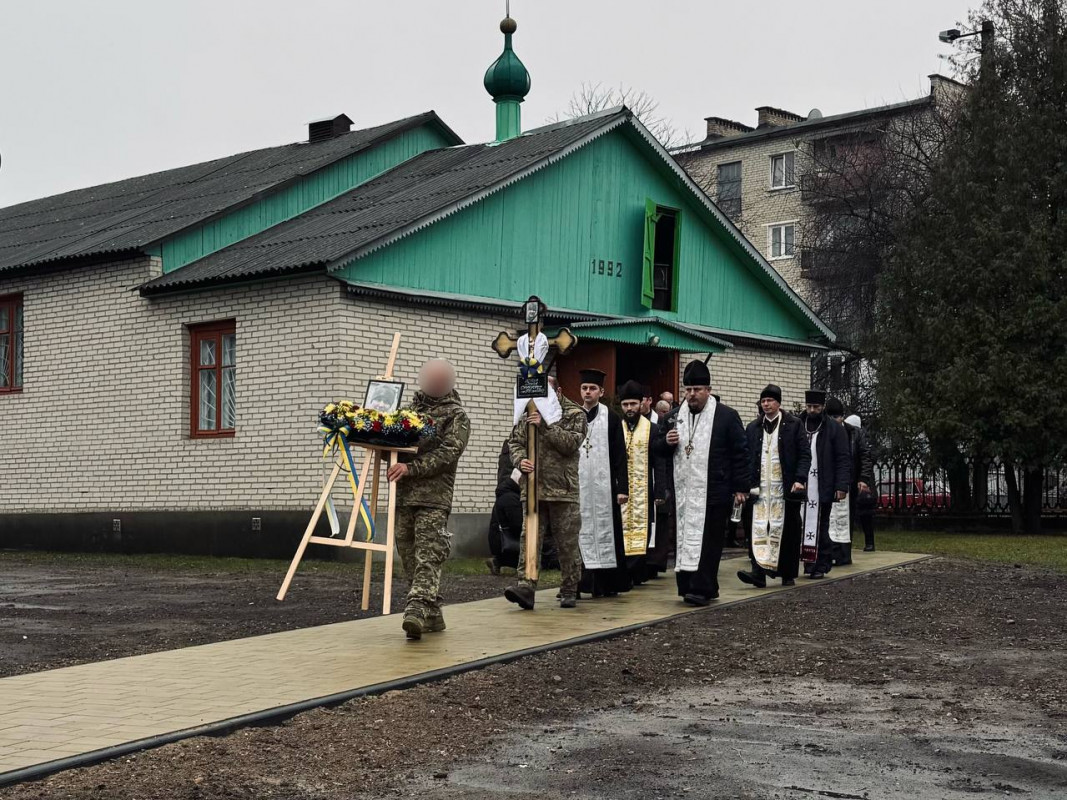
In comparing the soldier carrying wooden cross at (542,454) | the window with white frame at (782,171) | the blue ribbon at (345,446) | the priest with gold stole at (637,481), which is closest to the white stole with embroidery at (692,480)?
the priest with gold stole at (637,481)

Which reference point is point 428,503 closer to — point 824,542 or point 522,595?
point 522,595

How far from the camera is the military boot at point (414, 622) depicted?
10391mm

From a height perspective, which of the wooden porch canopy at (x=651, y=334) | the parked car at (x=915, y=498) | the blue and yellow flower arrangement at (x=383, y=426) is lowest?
the parked car at (x=915, y=498)

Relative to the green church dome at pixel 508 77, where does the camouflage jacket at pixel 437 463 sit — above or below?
below

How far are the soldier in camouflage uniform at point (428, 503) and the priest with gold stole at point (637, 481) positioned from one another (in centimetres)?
373

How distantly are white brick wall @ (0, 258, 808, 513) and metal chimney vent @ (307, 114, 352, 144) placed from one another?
686 centimetres

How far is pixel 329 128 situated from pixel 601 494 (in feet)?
52.9

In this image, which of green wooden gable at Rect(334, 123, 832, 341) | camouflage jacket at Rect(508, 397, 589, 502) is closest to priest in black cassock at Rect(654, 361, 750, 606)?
camouflage jacket at Rect(508, 397, 589, 502)

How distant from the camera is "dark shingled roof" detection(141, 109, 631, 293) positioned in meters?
19.8

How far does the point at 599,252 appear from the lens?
23.0 m

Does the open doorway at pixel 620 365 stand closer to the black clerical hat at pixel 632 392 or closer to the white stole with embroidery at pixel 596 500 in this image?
the black clerical hat at pixel 632 392

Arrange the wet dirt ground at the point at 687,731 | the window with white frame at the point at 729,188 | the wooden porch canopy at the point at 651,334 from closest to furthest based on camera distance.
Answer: the wet dirt ground at the point at 687,731
the wooden porch canopy at the point at 651,334
the window with white frame at the point at 729,188

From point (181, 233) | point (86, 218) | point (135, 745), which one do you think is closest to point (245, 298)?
point (181, 233)

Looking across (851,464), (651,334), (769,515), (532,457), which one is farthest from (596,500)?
(651,334)
